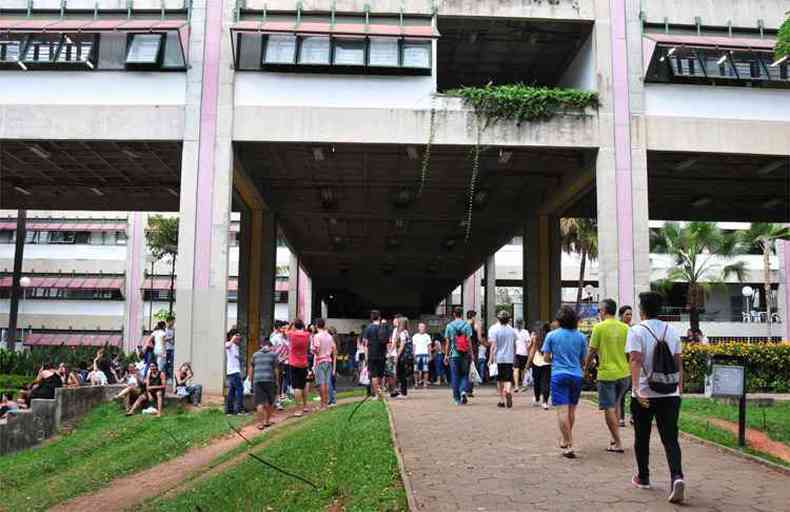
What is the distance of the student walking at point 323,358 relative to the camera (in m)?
14.9

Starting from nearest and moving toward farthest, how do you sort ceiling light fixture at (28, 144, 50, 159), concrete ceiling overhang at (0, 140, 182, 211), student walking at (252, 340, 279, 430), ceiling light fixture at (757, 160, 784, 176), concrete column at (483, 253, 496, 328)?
1. student walking at (252, 340, 279, 430)
2. ceiling light fixture at (28, 144, 50, 159)
3. concrete ceiling overhang at (0, 140, 182, 211)
4. ceiling light fixture at (757, 160, 784, 176)
5. concrete column at (483, 253, 496, 328)

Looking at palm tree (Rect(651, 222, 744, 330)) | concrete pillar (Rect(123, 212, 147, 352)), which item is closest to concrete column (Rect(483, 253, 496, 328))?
palm tree (Rect(651, 222, 744, 330))

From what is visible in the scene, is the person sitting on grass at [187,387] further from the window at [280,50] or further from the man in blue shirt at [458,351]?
the window at [280,50]

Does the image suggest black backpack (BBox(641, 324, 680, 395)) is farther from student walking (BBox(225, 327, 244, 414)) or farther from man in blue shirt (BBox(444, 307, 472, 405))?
student walking (BBox(225, 327, 244, 414))

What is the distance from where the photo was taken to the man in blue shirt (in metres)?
14.0

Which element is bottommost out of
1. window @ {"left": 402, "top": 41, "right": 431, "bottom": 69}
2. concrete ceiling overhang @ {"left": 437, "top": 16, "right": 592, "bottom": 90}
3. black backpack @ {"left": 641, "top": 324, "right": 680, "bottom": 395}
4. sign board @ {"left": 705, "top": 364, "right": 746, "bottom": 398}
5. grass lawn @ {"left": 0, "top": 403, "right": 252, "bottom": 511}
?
grass lawn @ {"left": 0, "top": 403, "right": 252, "bottom": 511}

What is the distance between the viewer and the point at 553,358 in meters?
8.99

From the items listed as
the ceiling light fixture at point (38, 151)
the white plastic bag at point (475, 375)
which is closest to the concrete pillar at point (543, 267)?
the white plastic bag at point (475, 375)

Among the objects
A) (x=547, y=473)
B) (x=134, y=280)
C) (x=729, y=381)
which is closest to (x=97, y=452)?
(x=547, y=473)

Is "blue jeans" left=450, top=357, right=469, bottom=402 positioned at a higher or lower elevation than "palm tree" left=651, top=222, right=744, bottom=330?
lower

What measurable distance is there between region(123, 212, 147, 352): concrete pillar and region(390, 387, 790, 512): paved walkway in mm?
44232

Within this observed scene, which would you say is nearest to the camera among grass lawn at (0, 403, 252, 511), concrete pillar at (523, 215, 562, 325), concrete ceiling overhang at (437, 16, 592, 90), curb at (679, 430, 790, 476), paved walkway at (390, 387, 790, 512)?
paved walkway at (390, 387, 790, 512)

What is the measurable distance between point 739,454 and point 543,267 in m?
17.7

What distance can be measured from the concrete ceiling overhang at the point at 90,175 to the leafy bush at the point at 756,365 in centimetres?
1315
